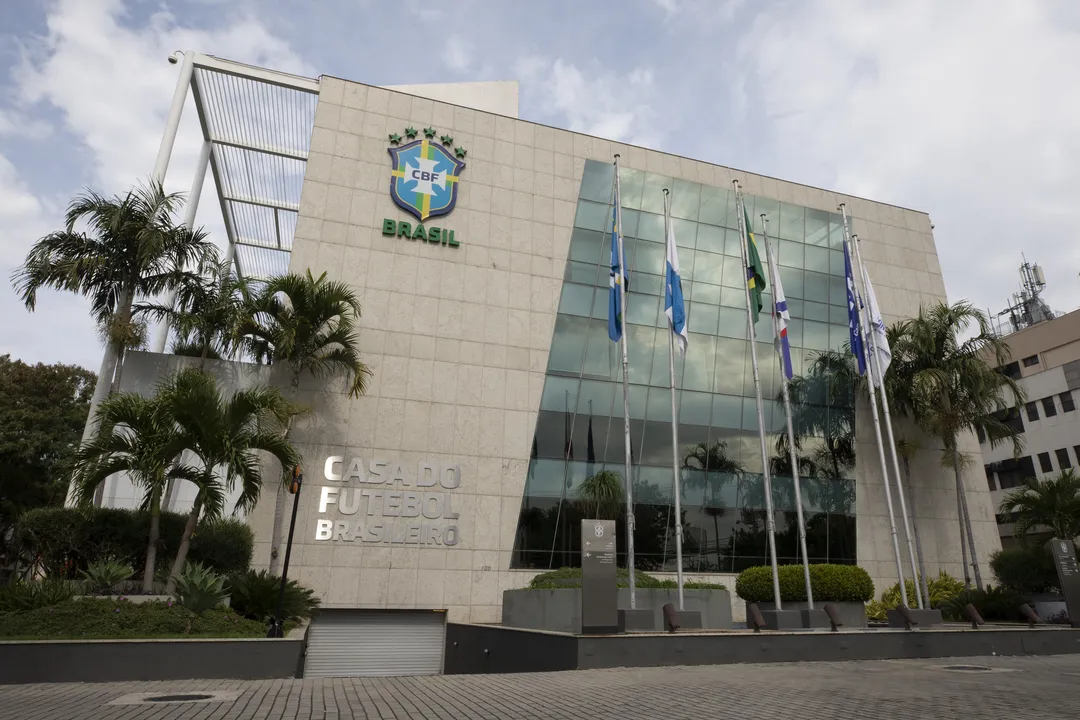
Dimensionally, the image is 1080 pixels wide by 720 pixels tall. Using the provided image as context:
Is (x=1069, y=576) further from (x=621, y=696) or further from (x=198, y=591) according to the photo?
(x=198, y=591)

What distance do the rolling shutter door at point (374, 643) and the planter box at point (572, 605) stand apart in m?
3.31

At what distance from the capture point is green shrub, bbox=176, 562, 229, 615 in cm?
1385

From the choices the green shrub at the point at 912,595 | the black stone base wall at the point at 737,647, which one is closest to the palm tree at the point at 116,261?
the black stone base wall at the point at 737,647

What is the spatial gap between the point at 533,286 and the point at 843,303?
46.9 ft

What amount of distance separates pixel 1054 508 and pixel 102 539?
31.9m

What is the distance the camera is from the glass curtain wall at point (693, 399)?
941 inches

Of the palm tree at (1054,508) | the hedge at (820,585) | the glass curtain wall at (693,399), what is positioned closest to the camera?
the hedge at (820,585)

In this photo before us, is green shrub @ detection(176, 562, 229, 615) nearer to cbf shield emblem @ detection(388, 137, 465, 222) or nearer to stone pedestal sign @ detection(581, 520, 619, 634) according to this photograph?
stone pedestal sign @ detection(581, 520, 619, 634)

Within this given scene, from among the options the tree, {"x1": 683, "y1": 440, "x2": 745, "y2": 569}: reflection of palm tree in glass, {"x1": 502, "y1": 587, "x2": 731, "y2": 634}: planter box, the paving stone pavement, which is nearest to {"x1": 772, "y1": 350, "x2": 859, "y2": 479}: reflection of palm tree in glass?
{"x1": 683, "y1": 440, "x2": 745, "y2": 569}: reflection of palm tree in glass

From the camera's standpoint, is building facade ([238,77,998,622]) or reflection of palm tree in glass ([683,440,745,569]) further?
reflection of palm tree in glass ([683,440,745,569])

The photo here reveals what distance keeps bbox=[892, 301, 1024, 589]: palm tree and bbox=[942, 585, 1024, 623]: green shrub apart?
4027 millimetres

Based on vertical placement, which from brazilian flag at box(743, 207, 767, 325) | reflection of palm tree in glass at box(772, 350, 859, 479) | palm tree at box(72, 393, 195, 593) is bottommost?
palm tree at box(72, 393, 195, 593)

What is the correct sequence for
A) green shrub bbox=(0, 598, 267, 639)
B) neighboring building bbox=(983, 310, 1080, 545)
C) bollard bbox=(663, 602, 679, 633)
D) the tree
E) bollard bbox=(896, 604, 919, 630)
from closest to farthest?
green shrub bbox=(0, 598, 267, 639)
bollard bbox=(663, 602, 679, 633)
bollard bbox=(896, 604, 919, 630)
the tree
neighboring building bbox=(983, 310, 1080, 545)

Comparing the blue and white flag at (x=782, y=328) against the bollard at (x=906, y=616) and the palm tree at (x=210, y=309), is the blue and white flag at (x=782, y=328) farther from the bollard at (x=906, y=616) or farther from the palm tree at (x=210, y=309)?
the palm tree at (x=210, y=309)
